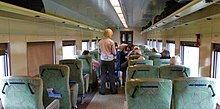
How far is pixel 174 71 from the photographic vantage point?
3.70m

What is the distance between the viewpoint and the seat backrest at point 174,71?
3664 mm

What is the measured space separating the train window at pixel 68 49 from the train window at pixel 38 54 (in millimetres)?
1060

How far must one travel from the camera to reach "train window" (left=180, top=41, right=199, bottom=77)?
496 cm

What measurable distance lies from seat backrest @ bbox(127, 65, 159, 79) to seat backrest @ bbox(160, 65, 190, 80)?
0.41ft

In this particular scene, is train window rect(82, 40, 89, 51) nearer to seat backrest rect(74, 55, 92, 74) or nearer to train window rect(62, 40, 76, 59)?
train window rect(62, 40, 76, 59)

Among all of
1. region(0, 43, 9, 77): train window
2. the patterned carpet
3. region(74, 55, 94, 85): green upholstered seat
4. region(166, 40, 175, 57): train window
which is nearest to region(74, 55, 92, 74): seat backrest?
region(74, 55, 94, 85): green upholstered seat

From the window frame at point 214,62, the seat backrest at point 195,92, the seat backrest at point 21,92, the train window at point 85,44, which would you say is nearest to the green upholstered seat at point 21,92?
the seat backrest at point 21,92

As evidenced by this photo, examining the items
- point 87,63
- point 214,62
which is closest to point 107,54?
point 87,63

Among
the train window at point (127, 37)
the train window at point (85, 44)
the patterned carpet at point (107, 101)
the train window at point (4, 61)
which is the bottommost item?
the patterned carpet at point (107, 101)

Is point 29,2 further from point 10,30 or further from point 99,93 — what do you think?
point 99,93

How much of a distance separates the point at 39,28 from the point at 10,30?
3.84ft

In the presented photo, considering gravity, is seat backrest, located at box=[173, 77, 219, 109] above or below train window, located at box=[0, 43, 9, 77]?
below

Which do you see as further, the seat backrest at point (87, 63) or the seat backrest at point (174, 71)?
the seat backrest at point (87, 63)

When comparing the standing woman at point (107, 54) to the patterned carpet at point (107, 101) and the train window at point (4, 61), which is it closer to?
the patterned carpet at point (107, 101)
